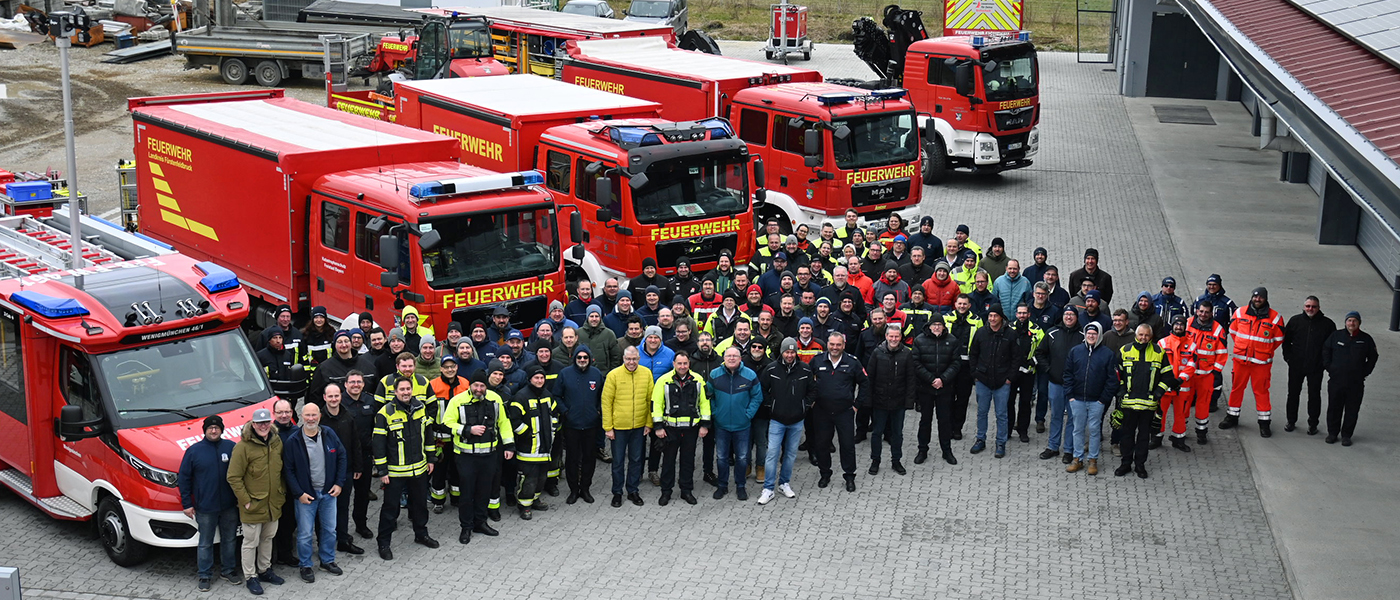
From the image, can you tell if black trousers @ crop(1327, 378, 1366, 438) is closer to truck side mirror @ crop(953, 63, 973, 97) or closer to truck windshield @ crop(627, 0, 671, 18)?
truck side mirror @ crop(953, 63, 973, 97)

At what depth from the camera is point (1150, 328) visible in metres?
12.0

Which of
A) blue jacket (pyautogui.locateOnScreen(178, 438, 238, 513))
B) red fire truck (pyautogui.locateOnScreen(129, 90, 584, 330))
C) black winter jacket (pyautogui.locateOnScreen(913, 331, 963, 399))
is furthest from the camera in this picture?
red fire truck (pyautogui.locateOnScreen(129, 90, 584, 330))

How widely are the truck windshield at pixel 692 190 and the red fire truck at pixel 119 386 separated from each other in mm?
5815

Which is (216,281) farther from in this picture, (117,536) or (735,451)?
(735,451)

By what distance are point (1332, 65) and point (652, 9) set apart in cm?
2988

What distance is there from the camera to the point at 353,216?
13.4 m

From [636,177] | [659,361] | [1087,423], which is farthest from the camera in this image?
[636,177]

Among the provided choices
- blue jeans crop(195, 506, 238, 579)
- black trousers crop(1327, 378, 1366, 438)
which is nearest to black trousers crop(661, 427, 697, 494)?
blue jeans crop(195, 506, 238, 579)

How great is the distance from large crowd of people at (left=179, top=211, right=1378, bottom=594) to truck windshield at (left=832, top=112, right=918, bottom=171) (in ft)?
14.5

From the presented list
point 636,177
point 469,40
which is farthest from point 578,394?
point 469,40

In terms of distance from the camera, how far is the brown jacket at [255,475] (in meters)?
9.46

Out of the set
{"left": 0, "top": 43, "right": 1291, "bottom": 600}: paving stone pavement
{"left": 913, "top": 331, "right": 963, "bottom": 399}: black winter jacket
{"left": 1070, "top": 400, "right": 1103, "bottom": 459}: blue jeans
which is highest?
{"left": 913, "top": 331, "right": 963, "bottom": 399}: black winter jacket

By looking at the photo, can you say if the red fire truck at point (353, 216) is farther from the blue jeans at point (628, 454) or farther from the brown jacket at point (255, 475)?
the brown jacket at point (255, 475)

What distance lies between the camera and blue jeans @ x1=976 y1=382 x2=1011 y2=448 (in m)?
12.7
